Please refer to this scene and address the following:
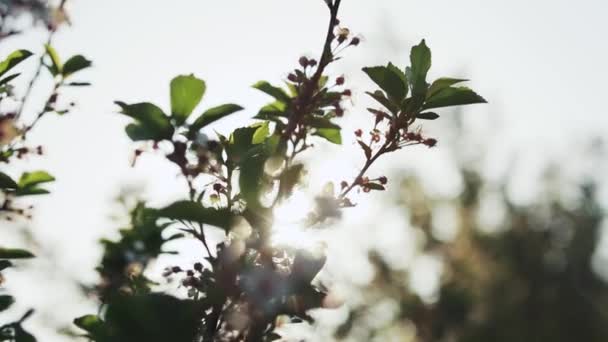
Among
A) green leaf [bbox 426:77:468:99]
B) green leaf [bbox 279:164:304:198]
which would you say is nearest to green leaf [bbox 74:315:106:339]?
green leaf [bbox 279:164:304:198]

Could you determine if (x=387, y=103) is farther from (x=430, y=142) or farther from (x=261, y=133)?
(x=261, y=133)

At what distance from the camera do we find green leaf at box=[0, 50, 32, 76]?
5.21 ft

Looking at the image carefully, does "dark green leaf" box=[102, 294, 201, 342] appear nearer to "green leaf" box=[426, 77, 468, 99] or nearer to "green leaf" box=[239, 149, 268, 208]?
"green leaf" box=[239, 149, 268, 208]

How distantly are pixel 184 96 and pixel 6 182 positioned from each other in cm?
79

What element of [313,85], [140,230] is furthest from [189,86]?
[140,230]

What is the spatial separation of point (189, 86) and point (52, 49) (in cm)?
96

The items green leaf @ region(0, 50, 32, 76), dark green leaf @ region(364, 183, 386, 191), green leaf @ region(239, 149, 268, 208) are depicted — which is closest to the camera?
green leaf @ region(239, 149, 268, 208)

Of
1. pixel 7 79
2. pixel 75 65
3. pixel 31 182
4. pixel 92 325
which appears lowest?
pixel 92 325

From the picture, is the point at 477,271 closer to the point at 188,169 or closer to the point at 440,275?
the point at 440,275

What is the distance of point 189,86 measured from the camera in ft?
3.57

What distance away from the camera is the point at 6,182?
1.52 m

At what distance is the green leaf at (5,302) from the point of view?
1.46 meters

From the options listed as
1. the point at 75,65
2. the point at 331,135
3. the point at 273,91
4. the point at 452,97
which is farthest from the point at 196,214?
the point at 75,65

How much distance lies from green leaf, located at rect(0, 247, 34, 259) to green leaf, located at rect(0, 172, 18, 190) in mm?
187
